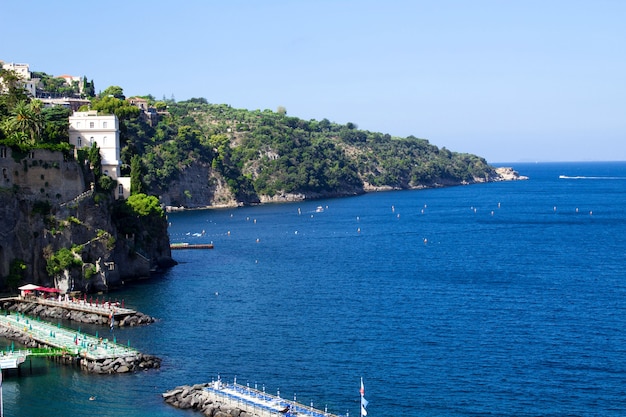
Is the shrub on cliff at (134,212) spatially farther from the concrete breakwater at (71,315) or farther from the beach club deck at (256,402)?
the beach club deck at (256,402)

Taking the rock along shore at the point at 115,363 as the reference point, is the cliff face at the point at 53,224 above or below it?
above

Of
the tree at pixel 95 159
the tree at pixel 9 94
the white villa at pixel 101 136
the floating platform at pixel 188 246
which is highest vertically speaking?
the tree at pixel 9 94

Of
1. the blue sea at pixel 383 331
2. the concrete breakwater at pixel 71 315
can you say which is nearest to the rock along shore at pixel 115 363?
the blue sea at pixel 383 331

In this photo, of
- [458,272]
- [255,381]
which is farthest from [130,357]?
[458,272]

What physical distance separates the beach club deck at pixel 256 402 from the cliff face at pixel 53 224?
127ft

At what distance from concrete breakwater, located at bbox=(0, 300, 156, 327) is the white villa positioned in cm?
2665

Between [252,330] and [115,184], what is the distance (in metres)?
37.3

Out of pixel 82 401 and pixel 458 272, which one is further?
pixel 458 272

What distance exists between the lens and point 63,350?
225 ft

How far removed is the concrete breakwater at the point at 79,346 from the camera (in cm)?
6538

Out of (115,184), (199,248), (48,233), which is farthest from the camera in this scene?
(199,248)

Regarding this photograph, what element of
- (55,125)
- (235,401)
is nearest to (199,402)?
(235,401)

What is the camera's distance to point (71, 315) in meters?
82.8

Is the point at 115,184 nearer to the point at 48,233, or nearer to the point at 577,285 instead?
the point at 48,233
